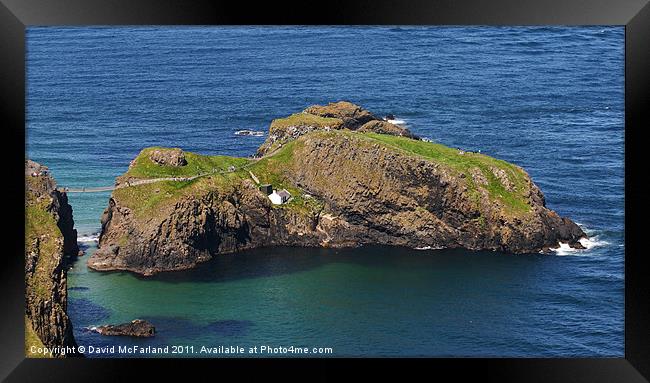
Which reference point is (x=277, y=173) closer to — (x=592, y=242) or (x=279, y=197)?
(x=279, y=197)

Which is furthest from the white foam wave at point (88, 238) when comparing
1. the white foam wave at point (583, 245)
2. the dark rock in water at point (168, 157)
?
the white foam wave at point (583, 245)

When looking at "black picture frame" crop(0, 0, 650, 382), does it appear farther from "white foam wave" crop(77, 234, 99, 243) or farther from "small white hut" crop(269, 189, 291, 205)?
"small white hut" crop(269, 189, 291, 205)

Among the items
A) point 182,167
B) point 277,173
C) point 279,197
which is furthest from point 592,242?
point 182,167

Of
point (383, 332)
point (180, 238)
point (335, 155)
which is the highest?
point (335, 155)
